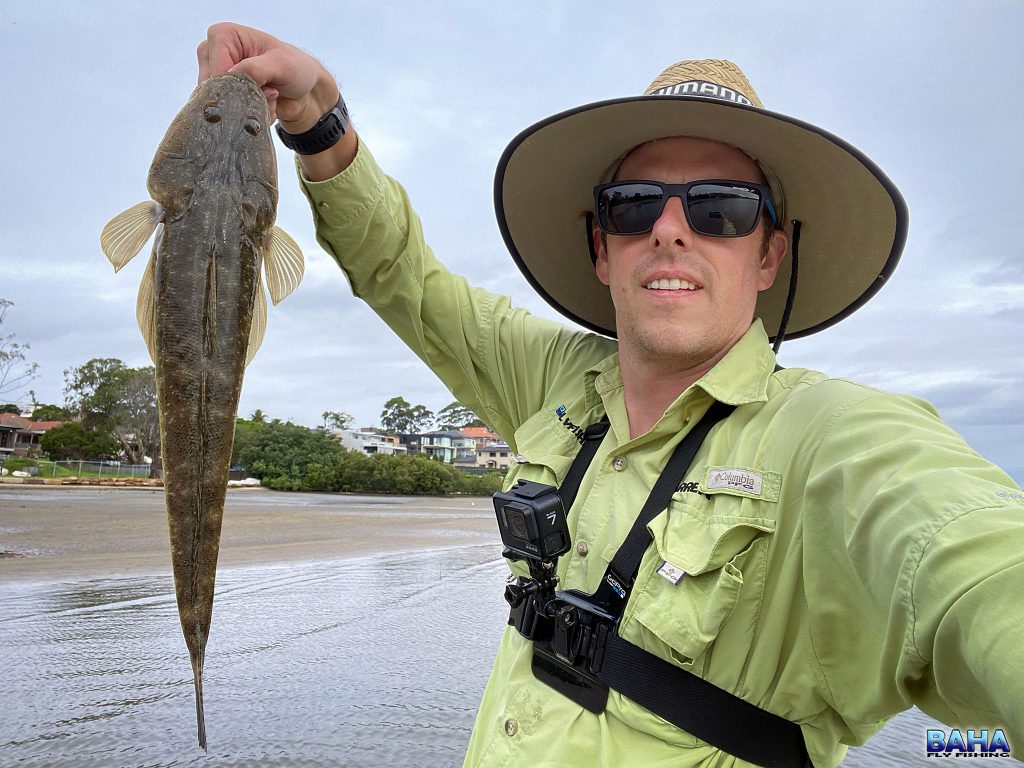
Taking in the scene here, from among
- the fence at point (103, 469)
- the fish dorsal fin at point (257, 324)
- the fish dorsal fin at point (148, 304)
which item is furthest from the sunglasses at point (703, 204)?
the fence at point (103, 469)

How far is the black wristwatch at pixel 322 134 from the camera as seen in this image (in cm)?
269

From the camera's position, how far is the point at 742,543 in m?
1.76

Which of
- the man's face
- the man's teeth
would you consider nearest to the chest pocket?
the man's face

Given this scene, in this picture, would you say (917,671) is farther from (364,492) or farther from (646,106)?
(364,492)

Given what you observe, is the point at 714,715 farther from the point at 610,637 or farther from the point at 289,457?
the point at 289,457

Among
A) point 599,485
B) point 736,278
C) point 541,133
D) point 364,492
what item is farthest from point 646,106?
point 364,492

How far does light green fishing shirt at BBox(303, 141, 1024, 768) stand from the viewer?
1.16 m

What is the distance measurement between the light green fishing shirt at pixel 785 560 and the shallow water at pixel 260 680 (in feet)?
9.14

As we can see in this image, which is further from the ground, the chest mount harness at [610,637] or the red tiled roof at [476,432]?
the red tiled roof at [476,432]

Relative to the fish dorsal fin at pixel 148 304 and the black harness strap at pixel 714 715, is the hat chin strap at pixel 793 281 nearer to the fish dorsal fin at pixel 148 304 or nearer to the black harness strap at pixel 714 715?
the black harness strap at pixel 714 715

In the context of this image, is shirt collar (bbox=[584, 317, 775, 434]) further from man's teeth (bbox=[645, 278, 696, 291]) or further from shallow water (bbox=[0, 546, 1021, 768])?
shallow water (bbox=[0, 546, 1021, 768])

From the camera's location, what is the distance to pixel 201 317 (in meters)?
2.12

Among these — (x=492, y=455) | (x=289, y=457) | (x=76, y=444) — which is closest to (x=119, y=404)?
(x=76, y=444)

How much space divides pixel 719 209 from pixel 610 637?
4.62ft
